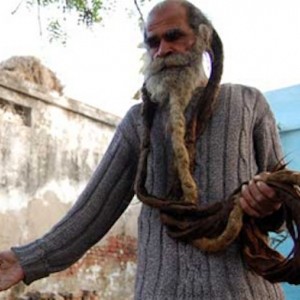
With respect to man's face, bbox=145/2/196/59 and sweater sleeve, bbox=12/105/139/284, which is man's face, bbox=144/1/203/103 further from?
sweater sleeve, bbox=12/105/139/284

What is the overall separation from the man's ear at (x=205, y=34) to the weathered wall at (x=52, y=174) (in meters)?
4.24

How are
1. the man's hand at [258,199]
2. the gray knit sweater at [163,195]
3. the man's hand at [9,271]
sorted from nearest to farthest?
the man's hand at [258,199] → the gray knit sweater at [163,195] → the man's hand at [9,271]

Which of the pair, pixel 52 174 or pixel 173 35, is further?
pixel 52 174

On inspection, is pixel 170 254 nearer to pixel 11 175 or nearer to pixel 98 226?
pixel 98 226

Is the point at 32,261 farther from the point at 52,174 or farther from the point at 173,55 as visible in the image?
the point at 52,174

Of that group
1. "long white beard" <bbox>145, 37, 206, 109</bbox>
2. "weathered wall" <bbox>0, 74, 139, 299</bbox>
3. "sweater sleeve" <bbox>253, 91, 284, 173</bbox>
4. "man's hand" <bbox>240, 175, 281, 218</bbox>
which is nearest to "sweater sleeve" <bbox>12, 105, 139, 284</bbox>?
"long white beard" <bbox>145, 37, 206, 109</bbox>

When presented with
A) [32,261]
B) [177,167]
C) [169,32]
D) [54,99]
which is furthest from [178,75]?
[54,99]

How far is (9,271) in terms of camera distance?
2.20m

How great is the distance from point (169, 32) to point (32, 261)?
91cm

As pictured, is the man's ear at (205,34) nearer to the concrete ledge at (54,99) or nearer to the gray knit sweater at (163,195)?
the gray knit sweater at (163,195)

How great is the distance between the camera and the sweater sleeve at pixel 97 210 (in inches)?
88.3

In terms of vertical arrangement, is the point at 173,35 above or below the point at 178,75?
above

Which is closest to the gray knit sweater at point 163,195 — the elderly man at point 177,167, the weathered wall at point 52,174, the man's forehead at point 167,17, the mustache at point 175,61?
the elderly man at point 177,167

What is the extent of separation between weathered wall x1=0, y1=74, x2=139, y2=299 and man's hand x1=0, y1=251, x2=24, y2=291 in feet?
13.3
